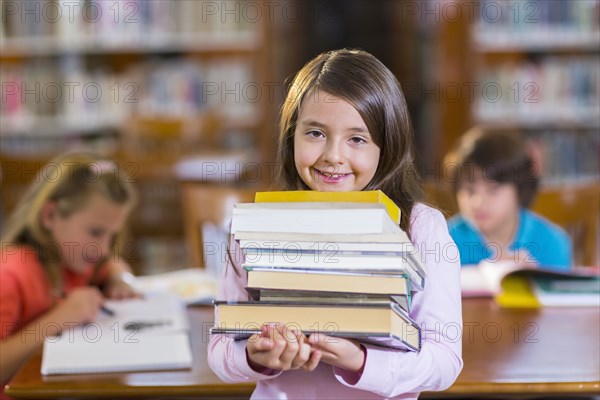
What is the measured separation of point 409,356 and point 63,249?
990 mm

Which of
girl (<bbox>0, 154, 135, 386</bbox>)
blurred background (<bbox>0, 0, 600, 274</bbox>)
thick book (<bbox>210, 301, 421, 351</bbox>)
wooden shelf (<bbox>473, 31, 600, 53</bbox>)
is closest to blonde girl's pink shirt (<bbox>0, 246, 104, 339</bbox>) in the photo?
girl (<bbox>0, 154, 135, 386</bbox>)

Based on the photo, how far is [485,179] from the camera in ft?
7.25

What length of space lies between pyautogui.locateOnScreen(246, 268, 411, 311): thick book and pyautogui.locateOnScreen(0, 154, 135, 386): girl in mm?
718

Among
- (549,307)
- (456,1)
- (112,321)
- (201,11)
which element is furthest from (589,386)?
(201,11)

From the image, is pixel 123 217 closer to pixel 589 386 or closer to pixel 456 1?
pixel 589 386

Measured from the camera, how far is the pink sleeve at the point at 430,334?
39.9 inches

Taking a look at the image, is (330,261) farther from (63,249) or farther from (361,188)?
(63,249)

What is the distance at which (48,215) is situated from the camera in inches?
71.8

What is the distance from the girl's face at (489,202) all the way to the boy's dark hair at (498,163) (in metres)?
0.01

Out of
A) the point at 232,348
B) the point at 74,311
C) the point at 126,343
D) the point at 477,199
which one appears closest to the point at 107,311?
the point at 74,311

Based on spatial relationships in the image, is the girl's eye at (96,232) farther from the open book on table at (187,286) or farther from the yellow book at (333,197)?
the yellow book at (333,197)

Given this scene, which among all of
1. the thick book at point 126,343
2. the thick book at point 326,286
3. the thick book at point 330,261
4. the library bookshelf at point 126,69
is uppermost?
the library bookshelf at point 126,69

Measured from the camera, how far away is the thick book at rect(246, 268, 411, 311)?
97 centimetres

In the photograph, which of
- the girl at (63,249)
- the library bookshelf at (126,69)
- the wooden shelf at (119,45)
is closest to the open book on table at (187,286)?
the girl at (63,249)
